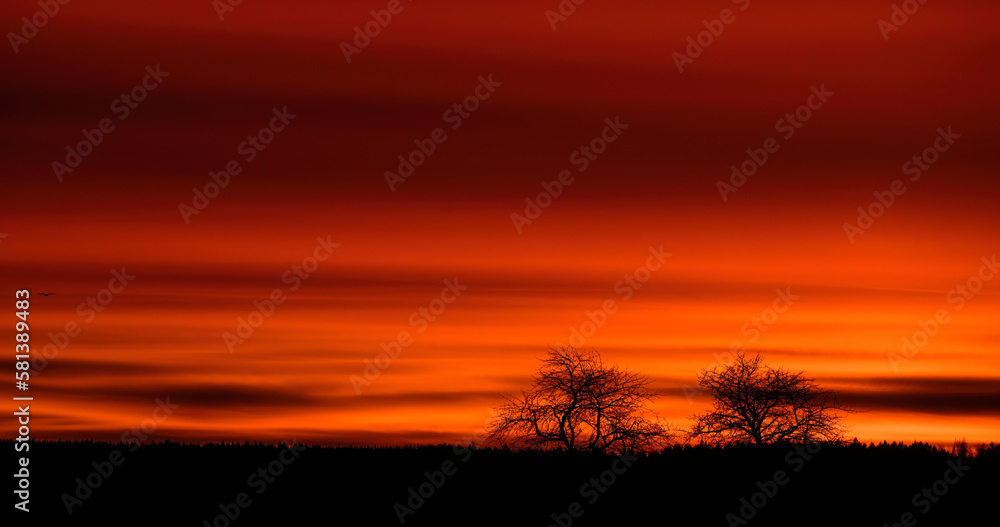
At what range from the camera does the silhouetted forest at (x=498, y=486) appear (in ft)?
107

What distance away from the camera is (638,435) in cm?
5000

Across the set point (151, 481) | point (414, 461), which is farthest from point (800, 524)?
point (151, 481)

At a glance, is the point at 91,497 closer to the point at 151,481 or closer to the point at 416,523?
the point at 151,481

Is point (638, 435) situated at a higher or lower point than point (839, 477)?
higher

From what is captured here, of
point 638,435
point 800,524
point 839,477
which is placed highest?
point 638,435

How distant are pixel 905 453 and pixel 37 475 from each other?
26.2 m

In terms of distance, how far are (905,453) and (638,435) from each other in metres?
11.3

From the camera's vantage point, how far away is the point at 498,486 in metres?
35.6

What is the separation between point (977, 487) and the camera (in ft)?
118

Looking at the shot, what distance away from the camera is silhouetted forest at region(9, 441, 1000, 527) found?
3253cm

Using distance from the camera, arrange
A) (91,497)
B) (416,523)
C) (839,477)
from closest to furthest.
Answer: (416,523) → (91,497) → (839,477)

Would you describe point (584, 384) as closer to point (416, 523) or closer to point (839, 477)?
point (839, 477)

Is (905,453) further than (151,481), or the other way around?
(905,453)

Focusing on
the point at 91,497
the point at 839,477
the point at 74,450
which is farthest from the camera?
the point at 74,450
